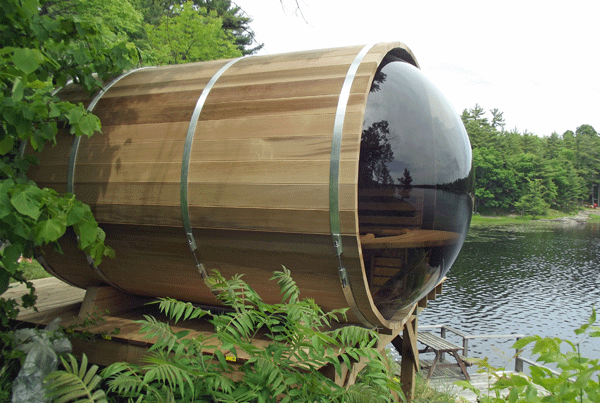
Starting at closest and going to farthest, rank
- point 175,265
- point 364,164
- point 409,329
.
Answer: point 364,164 < point 175,265 < point 409,329

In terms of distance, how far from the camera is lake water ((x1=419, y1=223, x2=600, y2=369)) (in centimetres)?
1911

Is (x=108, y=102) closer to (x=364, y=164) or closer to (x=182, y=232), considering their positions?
(x=182, y=232)

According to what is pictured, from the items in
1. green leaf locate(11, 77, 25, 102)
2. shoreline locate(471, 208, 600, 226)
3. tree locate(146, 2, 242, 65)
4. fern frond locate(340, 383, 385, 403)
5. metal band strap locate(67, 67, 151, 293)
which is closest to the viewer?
fern frond locate(340, 383, 385, 403)

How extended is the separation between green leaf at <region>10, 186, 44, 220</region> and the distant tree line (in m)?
54.6

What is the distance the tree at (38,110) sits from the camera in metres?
2.54

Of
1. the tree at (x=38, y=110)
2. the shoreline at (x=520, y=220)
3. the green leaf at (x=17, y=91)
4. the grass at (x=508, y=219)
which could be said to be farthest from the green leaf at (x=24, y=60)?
the shoreline at (x=520, y=220)

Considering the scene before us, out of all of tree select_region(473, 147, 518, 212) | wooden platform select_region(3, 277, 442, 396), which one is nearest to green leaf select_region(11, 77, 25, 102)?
wooden platform select_region(3, 277, 442, 396)

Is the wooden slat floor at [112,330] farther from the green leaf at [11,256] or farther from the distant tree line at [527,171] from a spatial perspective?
the distant tree line at [527,171]

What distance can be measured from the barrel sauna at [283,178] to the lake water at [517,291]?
429 inches

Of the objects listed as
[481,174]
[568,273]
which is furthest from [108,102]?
[481,174]

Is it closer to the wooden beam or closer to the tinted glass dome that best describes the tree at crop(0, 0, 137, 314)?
the tinted glass dome

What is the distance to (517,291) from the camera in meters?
24.3

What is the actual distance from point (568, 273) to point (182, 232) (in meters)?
30.9

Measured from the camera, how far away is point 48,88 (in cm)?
349
